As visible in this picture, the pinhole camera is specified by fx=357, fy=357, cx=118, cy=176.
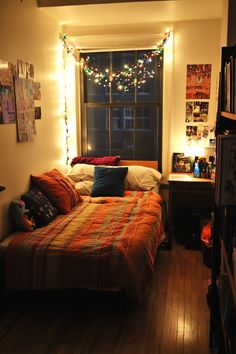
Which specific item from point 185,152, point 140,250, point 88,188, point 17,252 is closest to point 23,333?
point 17,252

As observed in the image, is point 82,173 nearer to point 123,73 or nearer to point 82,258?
point 123,73

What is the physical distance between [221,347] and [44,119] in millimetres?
2859

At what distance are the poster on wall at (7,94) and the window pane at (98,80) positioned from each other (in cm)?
172

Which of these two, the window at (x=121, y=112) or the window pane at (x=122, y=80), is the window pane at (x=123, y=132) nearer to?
the window at (x=121, y=112)

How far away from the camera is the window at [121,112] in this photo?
14.9 ft

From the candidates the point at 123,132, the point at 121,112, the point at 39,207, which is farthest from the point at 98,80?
the point at 39,207

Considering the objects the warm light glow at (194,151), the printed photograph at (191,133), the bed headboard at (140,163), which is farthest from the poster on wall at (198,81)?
the bed headboard at (140,163)

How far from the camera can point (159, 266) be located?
3449 millimetres

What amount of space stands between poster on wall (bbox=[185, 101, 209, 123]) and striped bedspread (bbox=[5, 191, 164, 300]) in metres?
1.82

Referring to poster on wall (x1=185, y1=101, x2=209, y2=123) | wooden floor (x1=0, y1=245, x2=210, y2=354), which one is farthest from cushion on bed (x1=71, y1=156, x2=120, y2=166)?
wooden floor (x1=0, y1=245, x2=210, y2=354)

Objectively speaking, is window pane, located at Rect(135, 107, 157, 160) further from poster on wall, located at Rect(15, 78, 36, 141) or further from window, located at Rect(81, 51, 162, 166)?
poster on wall, located at Rect(15, 78, 36, 141)

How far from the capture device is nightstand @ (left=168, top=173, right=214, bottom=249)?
3.91 m

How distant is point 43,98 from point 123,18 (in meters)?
1.28

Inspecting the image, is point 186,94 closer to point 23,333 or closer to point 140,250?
point 140,250
